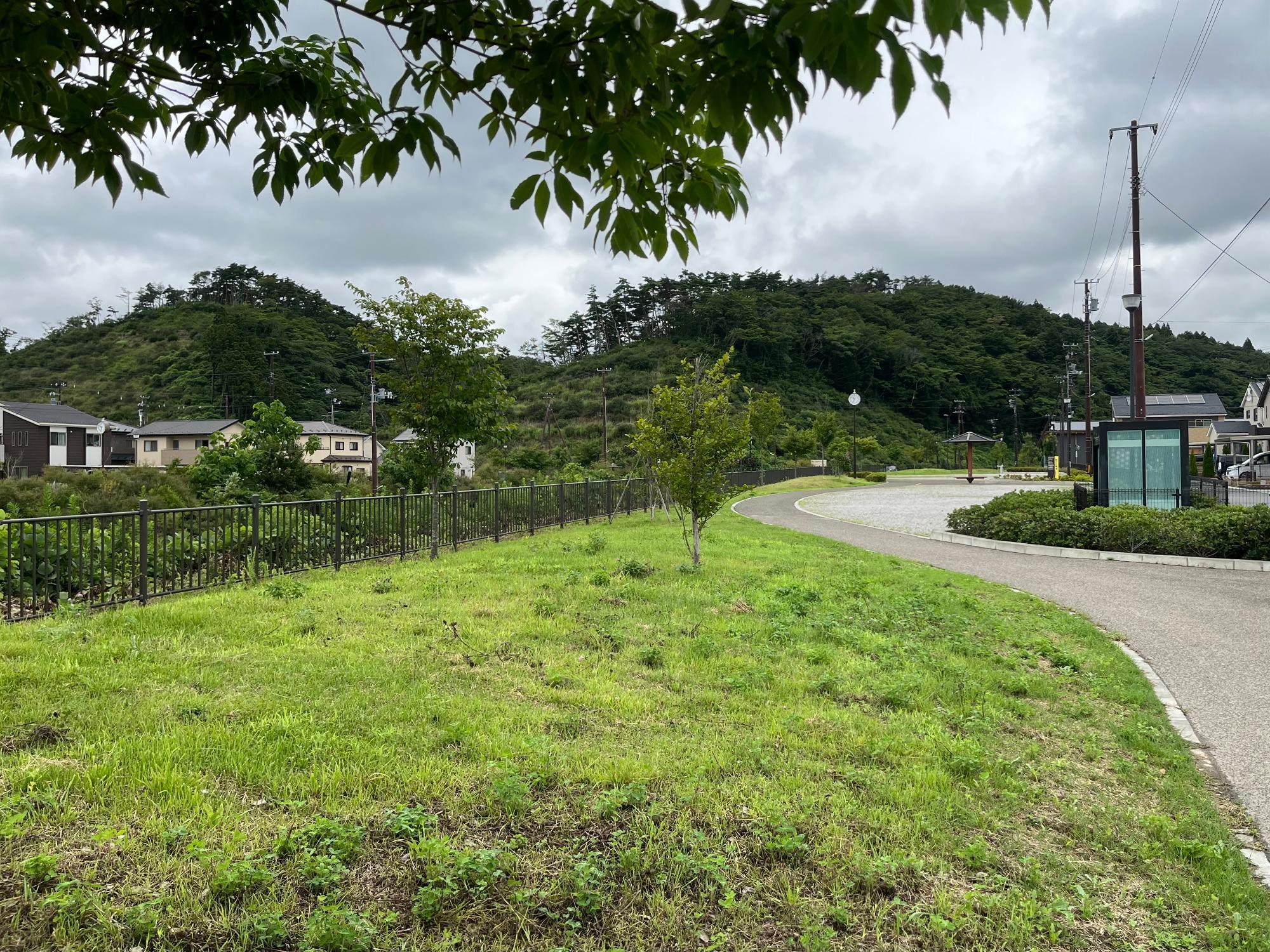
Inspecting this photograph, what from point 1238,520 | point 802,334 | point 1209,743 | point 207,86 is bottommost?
point 1209,743

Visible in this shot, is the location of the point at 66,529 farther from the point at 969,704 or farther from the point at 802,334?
the point at 802,334

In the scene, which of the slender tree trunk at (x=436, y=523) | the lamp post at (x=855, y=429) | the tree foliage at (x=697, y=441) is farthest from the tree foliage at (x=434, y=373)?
the lamp post at (x=855, y=429)

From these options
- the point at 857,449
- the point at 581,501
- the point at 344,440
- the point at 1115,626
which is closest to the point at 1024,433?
the point at 857,449

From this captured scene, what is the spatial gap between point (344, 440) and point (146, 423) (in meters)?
24.1

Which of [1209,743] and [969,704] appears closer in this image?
[1209,743]

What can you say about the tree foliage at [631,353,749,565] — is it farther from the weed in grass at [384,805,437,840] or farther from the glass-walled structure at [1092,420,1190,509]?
the glass-walled structure at [1092,420,1190,509]

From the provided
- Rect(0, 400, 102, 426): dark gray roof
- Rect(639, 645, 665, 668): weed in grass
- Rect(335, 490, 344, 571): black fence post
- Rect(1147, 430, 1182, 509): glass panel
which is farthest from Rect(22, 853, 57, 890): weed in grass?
Rect(0, 400, 102, 426): dark gray roof

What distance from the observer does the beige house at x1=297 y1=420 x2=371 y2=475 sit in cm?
6888

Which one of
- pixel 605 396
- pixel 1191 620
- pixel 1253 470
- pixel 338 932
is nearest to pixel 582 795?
pixel 338 932

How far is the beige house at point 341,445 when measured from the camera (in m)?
68.9

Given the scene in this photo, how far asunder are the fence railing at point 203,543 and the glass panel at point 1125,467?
1525 centimetres

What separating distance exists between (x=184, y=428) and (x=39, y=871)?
75213mm

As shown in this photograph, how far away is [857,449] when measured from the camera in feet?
213

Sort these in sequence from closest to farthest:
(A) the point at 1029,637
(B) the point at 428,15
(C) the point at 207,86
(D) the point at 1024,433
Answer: (B) the point at 428,15 < (C) the point at 207,86 < (A) the point at 1029,637 < (D) the point at 1024,433
